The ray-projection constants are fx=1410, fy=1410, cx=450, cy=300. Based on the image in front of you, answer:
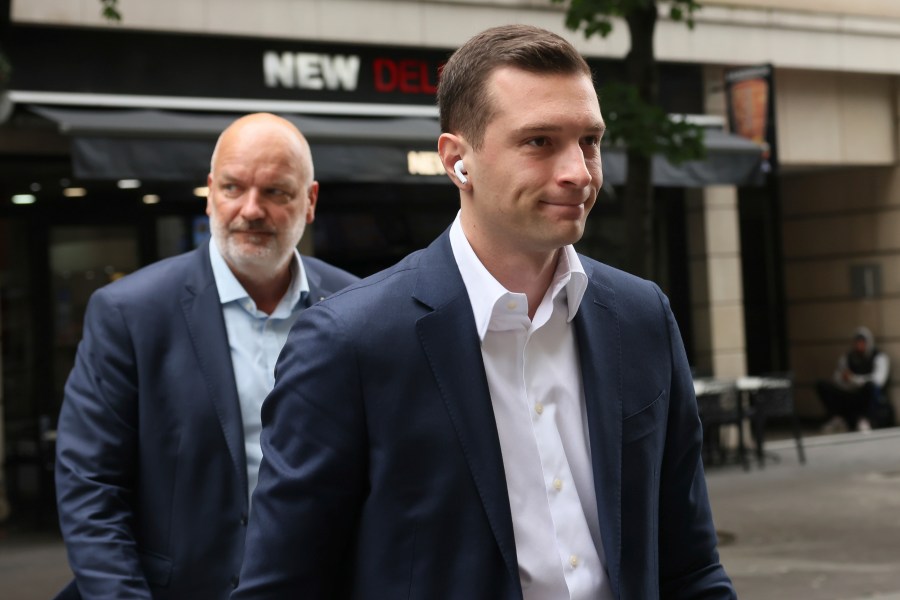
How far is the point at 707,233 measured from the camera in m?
16.8

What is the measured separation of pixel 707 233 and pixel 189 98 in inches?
267

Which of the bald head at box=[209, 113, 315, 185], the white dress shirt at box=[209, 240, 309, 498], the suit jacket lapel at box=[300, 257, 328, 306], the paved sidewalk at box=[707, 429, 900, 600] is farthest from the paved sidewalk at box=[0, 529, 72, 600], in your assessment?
the bald head at box=[209, 113, 315, 185]

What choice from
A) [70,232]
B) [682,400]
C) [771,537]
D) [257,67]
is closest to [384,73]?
[257,67]

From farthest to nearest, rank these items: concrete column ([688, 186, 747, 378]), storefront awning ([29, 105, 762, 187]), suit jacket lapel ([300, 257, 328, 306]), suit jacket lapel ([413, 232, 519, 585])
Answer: concrete column ([688, 186, 747, 378])
storefront awning ([29, 105, 762, 187])
suit jacket lapel ([300, 257, 328, 306])
suit jacket lapel ([413, 232, 519, 585])

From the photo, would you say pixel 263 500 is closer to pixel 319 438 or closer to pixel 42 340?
pixel 319 438

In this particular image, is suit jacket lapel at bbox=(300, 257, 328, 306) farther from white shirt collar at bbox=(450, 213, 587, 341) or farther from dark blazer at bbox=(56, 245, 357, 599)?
white shirt collar at bbox=(450, 213, 587, 341)

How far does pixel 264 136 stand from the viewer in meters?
3.69

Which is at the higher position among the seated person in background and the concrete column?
the concrete column

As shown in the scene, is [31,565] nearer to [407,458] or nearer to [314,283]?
[314,283]

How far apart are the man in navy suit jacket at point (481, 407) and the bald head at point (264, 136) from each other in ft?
4.63

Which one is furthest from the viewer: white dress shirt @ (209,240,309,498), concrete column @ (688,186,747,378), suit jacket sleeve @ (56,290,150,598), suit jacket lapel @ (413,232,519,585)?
concrete column @ (688,186,747,378)

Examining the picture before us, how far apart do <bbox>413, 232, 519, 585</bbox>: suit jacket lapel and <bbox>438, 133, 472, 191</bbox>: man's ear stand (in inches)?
6.0

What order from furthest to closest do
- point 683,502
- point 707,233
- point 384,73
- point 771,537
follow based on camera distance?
point 707,233
point 384,73
point 771,537
point 683,502

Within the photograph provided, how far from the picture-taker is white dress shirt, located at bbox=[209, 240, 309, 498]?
138 inches
